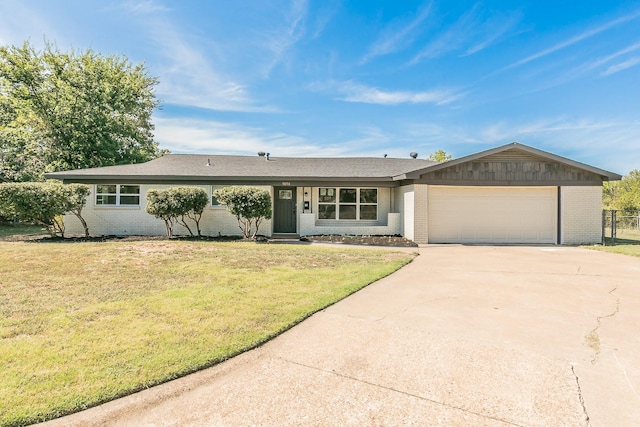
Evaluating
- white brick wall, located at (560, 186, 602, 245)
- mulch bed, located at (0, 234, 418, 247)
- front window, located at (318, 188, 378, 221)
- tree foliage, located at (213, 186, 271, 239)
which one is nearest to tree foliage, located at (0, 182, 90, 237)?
mulch bed, located at (0, 234, 418, 247)

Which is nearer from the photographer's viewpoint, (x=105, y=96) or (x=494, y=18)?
(x=494, y=18)

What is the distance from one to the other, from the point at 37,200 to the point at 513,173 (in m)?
18.0

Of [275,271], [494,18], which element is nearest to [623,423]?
[275,271]

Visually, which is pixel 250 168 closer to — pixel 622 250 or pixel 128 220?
pixel 128 220

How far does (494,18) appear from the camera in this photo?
12062 millimetres

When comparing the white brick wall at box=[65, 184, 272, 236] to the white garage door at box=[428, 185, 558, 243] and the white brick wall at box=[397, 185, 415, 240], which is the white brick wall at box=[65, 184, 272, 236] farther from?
the white garage door at box=[428, 185, 558, 243]

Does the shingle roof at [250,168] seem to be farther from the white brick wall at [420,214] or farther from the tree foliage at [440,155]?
the tree foliage at [440,155]

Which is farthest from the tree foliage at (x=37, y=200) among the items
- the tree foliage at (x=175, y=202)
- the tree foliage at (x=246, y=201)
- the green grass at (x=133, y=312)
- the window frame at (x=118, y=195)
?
the tree foliage at (x=246, y=201)

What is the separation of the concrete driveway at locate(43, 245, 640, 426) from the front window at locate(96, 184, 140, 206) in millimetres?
12371

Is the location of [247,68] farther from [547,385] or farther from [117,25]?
[547,385]

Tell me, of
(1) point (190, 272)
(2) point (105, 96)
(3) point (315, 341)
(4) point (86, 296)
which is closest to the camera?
(3) point (315, 341)

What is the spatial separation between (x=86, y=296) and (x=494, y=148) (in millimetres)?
13522

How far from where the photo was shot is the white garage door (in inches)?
529

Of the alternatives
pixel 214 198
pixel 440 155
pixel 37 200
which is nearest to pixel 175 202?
pixel 214 198
